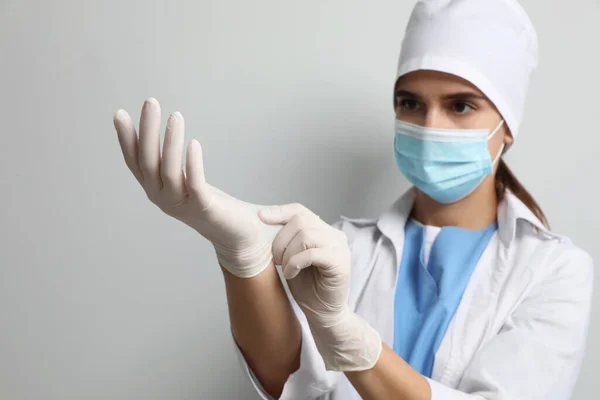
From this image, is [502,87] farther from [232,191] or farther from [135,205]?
[135,205]

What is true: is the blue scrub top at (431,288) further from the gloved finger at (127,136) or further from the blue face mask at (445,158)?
the gloved finger at (127,136)

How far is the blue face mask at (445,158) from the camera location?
3.47 feet

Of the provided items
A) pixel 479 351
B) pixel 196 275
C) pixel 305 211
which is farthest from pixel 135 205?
pixel 479 351

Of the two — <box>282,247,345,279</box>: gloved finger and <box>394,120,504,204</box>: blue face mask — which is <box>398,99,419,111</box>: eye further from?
<box>282,247,345,279</box>: gloved finger

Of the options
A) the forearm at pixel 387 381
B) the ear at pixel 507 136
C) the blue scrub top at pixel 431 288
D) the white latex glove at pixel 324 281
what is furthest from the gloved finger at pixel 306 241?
the ear at pixel 507 136

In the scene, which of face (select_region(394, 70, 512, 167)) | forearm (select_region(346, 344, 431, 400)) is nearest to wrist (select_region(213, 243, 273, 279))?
forearm (select_region(346, 344, 431, 400))

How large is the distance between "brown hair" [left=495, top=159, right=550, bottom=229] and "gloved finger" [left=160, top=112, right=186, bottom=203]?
759mm

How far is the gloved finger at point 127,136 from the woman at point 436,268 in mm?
98

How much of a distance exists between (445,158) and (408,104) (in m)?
0.15

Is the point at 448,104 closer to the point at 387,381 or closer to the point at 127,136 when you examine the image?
the point at 387,381

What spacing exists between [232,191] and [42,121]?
49cm

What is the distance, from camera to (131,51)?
134 centimetres

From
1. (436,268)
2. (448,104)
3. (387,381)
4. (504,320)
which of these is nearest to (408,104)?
(448,104)

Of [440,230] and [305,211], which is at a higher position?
[305,211]
